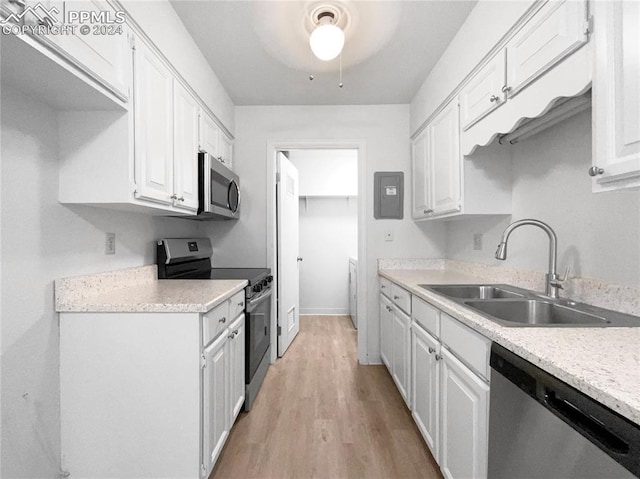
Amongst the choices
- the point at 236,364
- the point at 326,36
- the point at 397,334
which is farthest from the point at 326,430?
the point at 326,36

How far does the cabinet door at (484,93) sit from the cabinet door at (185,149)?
169 cm

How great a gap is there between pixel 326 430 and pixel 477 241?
66.1 inches

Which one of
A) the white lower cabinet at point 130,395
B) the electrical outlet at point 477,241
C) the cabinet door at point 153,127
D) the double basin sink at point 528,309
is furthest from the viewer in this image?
the electrical outlet at point 477,241

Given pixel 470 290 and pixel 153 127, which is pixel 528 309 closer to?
pixel 470 290

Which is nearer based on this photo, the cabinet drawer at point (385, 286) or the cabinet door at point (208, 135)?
the cabinet door at point (208, 135)

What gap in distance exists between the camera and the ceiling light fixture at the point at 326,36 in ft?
5.46

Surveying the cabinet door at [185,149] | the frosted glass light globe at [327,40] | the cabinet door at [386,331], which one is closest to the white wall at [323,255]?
the cabinet door at [386,331]

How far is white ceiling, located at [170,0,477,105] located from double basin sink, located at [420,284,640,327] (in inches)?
61.8

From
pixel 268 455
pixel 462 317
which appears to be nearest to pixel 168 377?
pixel 268 455

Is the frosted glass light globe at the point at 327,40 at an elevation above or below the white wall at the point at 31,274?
above

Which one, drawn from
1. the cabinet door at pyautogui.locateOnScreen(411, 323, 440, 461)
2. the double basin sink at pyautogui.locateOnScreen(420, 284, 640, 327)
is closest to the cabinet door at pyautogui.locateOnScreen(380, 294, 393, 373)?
the cabinet door at pyautogui.locateOnScreen(411, 323, 440, 461)

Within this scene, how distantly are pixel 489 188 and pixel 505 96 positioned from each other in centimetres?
64

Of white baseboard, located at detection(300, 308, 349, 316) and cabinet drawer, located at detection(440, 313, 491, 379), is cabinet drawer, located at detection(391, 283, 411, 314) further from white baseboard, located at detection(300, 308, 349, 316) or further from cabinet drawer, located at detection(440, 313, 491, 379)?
white baseboard, located at detection(300, 308, 349, 316)

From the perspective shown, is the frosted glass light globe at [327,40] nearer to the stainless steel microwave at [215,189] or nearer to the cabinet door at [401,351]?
the stainless steel microwave at [215,189]
